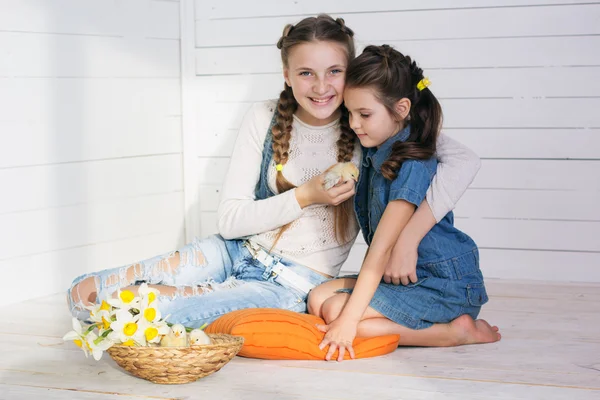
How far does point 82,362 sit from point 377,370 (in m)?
0.70

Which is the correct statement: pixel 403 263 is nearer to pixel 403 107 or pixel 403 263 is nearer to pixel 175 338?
pixel 403 107

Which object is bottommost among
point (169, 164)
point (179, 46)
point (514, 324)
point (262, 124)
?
point (514, 324)

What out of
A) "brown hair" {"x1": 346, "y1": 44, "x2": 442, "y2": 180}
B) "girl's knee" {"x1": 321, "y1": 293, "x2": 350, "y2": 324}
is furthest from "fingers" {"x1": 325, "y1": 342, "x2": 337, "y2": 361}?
"brown hair" {"x1": 346, "y1": 44, "x2": 442, "y2": 180}

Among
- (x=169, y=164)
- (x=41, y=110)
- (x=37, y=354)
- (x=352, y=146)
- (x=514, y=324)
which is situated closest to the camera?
(x=37, y=354)

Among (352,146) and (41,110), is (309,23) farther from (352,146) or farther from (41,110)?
(41,110)

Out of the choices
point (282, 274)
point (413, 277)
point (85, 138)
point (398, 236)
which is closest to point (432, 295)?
point (413, 277)

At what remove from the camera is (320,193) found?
2.15 metres

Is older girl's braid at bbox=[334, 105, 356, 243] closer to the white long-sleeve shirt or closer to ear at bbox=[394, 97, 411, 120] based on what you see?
the white long-sleeve shirt

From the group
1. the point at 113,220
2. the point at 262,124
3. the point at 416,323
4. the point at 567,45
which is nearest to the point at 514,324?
the point at 416,323

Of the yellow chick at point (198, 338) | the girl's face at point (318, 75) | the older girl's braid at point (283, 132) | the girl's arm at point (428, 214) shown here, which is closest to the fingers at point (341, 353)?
the girl's arm at point (428, 214)

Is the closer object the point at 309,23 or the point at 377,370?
the point at 377,370

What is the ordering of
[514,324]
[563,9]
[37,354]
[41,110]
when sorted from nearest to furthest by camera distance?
[37,354], [514,324], [41,110], [563,9]

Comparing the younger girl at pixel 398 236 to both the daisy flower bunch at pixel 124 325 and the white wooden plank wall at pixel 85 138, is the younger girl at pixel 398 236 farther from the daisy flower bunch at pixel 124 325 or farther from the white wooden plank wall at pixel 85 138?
the white wooden plank wall at pixel 85 138

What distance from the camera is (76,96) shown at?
9.63 ft
